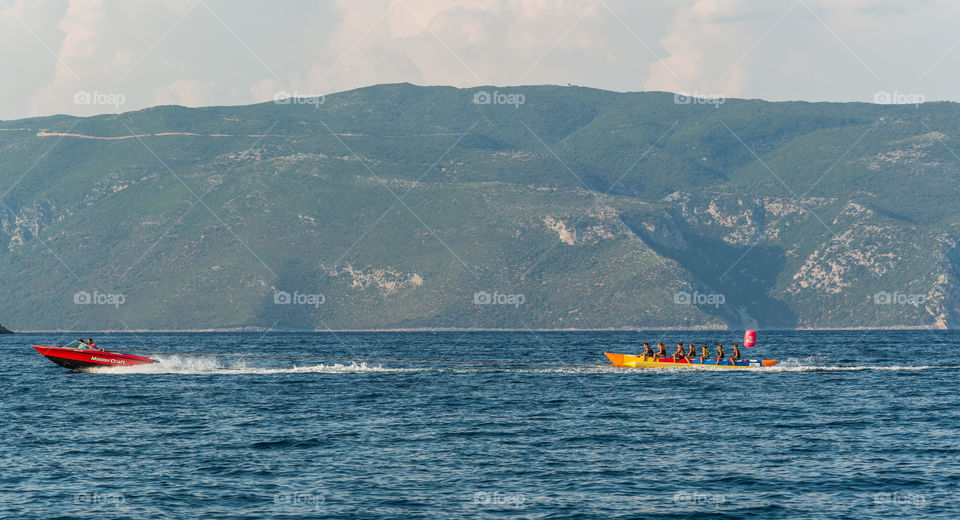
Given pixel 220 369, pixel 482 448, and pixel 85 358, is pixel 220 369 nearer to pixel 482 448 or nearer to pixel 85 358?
pixel 85 358

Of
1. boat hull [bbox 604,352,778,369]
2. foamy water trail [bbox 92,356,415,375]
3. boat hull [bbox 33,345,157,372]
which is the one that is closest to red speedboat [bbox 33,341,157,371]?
boat hull [bbox 33,345,157,372]

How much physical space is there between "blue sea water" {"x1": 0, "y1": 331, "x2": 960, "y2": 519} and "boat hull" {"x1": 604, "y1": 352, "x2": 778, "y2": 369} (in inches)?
231

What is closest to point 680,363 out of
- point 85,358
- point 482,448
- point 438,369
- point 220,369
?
point 438,369

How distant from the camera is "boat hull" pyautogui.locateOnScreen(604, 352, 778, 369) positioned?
8862 cm

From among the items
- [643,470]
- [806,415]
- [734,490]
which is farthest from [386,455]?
[806,415]

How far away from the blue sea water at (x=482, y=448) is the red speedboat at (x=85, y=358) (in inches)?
246

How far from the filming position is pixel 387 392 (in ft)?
239

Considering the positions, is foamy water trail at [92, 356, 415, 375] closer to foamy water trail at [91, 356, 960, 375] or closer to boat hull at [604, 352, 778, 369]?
foamy water trail at [91, 356, 960, 375]

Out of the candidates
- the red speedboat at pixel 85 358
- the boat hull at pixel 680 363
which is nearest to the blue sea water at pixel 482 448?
the boat hull at pixel 680 363

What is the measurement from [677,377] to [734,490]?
151 feet

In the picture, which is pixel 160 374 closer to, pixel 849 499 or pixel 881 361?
pixel 849 499

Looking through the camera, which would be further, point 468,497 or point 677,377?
point 677,377

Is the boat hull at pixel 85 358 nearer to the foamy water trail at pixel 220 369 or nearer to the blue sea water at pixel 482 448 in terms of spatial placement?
the foamy water trail at pixel 220 369

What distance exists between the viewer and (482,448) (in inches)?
1884
